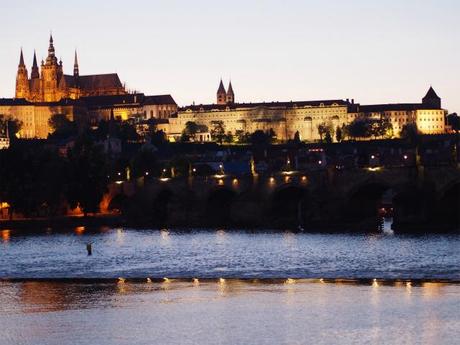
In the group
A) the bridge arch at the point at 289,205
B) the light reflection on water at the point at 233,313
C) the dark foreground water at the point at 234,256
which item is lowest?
the light reflection on water at the point at 233,313

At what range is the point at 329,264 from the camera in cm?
6328

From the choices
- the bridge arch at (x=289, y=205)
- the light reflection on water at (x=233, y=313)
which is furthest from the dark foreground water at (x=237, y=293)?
the bridge arch at (x=289, y=205)

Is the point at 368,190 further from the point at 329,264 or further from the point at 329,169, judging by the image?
the point at 329,264

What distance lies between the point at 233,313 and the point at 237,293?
5.88 m

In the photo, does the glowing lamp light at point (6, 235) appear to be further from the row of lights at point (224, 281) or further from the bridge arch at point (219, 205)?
the row of lights at point (224, 281)

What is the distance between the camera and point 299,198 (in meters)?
101

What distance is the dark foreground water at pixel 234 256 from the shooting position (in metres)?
59.7

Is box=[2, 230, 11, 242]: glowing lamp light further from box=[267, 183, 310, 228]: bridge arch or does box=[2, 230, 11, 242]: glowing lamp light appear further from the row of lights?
the row of lights

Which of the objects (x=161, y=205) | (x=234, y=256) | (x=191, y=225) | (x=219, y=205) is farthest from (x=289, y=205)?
(x=234, y=256)

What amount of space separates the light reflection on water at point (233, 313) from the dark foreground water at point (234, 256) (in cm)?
538

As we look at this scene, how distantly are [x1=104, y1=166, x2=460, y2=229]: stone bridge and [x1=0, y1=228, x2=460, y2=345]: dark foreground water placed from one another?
5588 millimetres

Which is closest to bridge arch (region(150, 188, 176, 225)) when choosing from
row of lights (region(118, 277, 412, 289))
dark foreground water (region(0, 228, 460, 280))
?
dark foreground water (region(0, 228, 460, 280))

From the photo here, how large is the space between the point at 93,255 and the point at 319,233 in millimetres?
19775

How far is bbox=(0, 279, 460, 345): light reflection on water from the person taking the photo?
129ft
